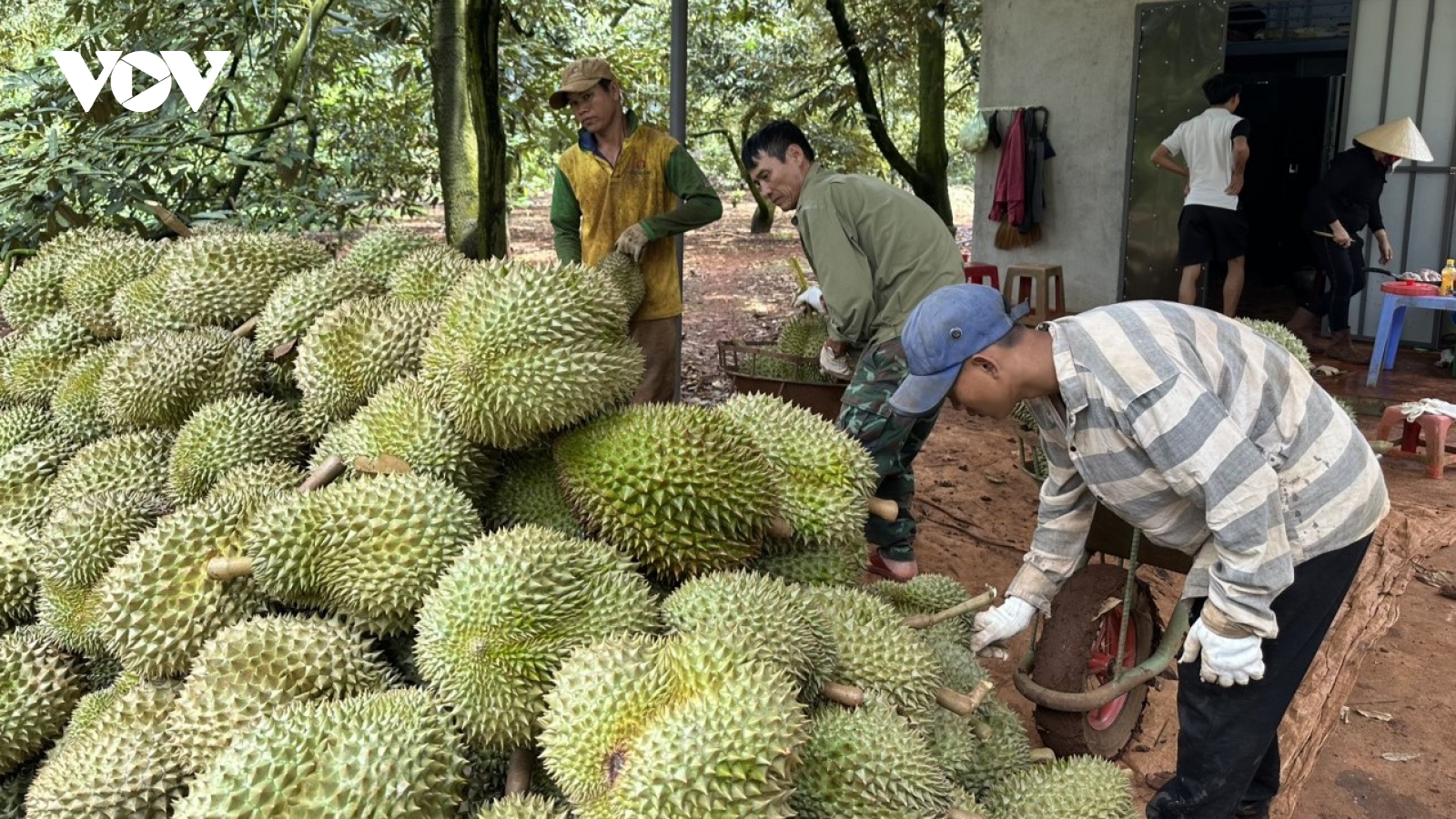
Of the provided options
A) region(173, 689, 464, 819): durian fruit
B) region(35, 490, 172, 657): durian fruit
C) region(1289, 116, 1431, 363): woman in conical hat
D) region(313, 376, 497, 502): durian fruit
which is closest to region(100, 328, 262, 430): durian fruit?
region(35, 490, 172, 657): durian fruit

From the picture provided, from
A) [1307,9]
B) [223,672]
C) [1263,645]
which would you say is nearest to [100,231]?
[223,672]

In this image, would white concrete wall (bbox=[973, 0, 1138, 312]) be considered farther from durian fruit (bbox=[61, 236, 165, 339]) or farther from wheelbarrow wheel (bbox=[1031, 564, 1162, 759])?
durian fruit (bbox=[61, 236, 165, 339])

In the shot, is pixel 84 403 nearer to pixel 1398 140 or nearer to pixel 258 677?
pixel 258 677

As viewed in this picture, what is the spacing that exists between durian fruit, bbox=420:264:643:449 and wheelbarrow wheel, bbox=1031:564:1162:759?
156cm

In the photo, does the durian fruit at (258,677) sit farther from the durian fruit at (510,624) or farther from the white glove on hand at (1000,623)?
the white glove on hand at (1000,623)

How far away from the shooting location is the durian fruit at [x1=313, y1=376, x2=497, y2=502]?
72.3 inches

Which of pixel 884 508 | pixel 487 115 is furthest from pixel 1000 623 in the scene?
pixel 487 115

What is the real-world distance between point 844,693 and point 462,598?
0.59 m

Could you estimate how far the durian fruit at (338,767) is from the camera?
1329mm

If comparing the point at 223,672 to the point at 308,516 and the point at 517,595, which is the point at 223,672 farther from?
the point at 517,595

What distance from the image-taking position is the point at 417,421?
187 centimetres

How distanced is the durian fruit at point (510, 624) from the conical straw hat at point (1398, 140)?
779 centimetres

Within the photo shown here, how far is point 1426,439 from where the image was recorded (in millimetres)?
3957

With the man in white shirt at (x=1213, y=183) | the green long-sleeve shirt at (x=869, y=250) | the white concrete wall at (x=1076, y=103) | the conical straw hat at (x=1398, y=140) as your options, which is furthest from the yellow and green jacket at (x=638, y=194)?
the white concrete wall at (x=1076, y=103)
